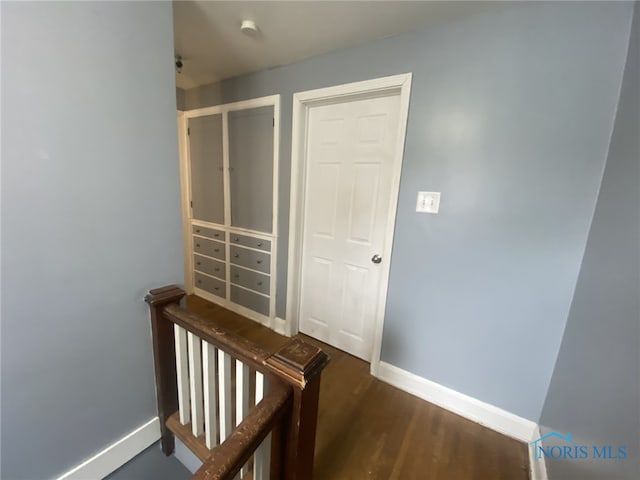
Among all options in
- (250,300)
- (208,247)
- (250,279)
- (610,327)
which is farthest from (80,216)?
(610,327)

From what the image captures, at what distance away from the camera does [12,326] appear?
0.94 meters

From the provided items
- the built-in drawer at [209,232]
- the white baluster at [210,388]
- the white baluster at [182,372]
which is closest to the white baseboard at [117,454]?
the white baluster at [182,372]

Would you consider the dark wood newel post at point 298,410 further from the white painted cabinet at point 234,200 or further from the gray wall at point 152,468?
the white painted cabinet at point 234,200

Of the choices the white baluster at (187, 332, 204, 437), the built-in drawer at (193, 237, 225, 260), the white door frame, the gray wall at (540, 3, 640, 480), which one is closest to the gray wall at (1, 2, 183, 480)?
the white baluster at (187, 332, 204, 437)

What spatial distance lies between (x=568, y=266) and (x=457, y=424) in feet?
3.66

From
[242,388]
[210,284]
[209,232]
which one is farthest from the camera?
[210,284]

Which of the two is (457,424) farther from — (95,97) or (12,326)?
(95,97)

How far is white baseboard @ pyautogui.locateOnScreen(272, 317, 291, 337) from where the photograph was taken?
2408 mm

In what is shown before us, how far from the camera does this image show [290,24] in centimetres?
151

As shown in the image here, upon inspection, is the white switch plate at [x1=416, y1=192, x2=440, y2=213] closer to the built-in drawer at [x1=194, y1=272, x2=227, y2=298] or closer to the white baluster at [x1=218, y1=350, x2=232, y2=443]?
the white baluster at [x1=218, y1=350, x2=232, y2=443]

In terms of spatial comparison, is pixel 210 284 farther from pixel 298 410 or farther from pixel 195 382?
pixel 298 410

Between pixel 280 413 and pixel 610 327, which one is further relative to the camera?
pixel 610 327

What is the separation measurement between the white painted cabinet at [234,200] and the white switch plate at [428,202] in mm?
1213

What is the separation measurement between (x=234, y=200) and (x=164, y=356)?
1569 mm
